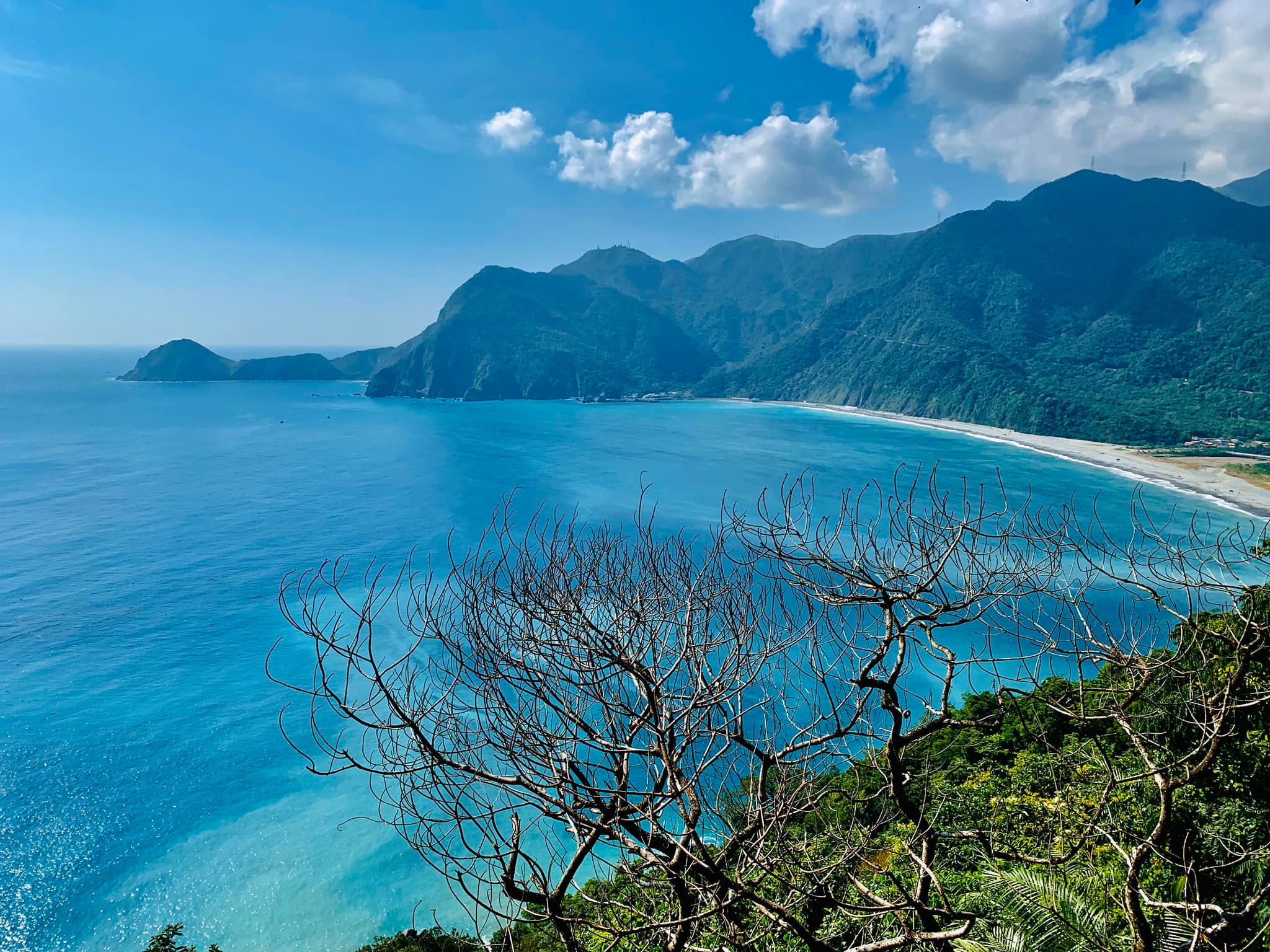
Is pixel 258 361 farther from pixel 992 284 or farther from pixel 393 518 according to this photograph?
pixel 992 284

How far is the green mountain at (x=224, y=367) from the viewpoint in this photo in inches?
5044

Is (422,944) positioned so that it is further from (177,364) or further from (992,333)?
(177,364)

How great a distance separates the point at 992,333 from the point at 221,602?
392ft

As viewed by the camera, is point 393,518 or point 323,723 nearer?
point 323,723

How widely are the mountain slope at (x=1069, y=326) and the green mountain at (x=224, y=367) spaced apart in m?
82.8

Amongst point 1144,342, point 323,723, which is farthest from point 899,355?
point 323,723

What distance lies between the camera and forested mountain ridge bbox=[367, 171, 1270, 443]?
268 feet

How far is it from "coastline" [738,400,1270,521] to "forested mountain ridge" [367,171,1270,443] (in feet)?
10.3

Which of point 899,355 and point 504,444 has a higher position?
point 899,355

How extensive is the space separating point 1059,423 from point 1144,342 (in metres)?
40.5

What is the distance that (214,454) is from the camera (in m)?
57.6

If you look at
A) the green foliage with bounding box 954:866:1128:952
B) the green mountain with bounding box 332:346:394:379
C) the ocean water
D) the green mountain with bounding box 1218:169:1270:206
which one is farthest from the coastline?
the green mountain with bounding box 1218:169:1270:206

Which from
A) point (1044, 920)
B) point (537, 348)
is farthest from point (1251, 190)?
point (1044, 920)

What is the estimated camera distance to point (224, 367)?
134 meters
